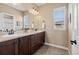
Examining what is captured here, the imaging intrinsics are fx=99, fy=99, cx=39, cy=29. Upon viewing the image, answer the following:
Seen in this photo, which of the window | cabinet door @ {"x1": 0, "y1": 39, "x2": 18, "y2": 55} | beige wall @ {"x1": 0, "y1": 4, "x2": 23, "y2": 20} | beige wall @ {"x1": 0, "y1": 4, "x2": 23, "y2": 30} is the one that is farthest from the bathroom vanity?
the window

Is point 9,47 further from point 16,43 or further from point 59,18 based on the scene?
→ point 59,18

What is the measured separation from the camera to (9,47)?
165 centimetres

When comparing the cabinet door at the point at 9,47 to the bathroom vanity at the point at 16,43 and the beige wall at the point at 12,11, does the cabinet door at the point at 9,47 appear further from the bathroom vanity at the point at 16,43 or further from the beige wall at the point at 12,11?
the beige wall at the point at 12,11

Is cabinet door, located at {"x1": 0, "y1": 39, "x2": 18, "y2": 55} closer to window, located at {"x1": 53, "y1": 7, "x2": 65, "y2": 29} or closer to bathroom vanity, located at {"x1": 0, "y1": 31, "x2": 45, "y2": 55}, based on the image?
bathroom vanity, located at {"x1": 0, "y1": 31, "x2": 45, "y2": 55}

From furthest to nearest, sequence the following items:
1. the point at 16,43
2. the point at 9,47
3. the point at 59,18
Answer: the point at 59,18 → the point at 16,43 → the point at 9,47

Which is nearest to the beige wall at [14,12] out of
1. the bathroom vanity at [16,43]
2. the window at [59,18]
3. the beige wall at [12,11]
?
the beige wall at [12,11]

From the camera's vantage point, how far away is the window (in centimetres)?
210

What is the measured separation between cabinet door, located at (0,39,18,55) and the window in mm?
939

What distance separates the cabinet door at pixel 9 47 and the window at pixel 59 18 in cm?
94

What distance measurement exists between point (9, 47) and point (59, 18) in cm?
118

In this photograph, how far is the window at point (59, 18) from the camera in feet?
6.89

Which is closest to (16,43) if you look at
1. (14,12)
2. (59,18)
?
(14,12)
